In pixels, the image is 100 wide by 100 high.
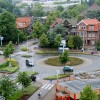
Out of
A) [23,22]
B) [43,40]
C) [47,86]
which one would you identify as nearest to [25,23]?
[23,22]

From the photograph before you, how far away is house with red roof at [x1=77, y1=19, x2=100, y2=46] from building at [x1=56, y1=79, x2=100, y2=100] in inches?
1399

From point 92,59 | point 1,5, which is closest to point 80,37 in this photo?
point 92,59

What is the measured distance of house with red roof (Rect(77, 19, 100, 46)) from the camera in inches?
2972

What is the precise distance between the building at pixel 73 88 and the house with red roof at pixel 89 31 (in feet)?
117

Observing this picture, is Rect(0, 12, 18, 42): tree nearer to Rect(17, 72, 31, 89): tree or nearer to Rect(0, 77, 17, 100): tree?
Rect(17, 72, 31, 89): tree

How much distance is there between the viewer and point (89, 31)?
75812 mm

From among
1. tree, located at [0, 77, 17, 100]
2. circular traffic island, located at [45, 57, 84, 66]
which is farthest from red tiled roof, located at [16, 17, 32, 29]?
tree, located at [0, 77, 17, 100]

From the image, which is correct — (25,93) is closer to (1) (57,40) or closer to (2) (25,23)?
(1) (57,40)

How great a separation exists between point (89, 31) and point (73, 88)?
3966cm

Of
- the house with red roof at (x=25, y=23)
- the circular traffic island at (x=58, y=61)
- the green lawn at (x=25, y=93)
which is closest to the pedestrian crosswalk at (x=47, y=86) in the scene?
the green lawn at (x=25, y=93)

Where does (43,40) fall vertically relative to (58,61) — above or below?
above

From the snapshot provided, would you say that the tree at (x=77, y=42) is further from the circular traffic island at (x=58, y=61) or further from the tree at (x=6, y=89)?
the tree at (x=6, y=89)

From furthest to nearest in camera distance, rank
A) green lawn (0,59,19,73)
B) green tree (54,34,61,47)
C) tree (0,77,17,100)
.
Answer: green tree (54,34,61,47) → green lawn (0,59,19,73) → tree (0,77,17,100)

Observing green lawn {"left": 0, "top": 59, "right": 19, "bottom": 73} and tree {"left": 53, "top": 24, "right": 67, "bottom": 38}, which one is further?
tree {"left": 53, "top": 24, "right": 67, "bottom": 38}
